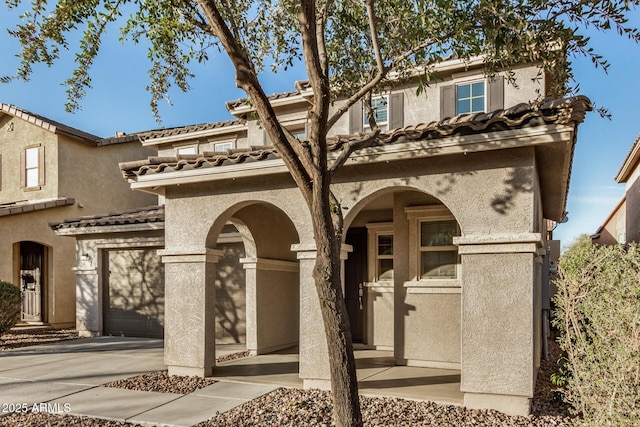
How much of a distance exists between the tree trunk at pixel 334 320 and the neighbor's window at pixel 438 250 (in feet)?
16.0

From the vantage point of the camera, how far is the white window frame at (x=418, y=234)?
9.12 meters

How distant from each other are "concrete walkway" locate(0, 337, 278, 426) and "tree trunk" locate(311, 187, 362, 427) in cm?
236

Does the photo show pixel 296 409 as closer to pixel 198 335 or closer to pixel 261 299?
pixel 198 335

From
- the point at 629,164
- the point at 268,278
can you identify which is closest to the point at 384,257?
the point at 268,278

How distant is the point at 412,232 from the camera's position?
9422 millimetres

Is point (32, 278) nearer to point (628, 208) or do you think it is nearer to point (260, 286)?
point (260, 286)

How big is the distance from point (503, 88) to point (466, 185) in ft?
18.8

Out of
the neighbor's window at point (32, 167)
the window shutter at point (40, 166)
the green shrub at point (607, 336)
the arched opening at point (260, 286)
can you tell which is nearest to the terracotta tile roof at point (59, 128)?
the window shutter at point (40, 166)

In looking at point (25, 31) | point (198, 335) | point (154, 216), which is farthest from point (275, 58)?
point (154, 216)

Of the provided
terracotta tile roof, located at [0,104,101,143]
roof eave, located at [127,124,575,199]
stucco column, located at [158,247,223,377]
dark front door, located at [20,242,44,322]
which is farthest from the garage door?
terracotta tile roof, located at [0,104,101,143]

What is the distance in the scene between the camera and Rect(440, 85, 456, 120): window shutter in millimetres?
11859

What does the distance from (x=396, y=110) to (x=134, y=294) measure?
341 inches

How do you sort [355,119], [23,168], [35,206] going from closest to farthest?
[355,119]
[35,206]
[23,168]

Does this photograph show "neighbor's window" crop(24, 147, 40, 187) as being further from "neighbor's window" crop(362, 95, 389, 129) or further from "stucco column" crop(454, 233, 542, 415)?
"stucco column" crop(454, 233, 542, 415)
